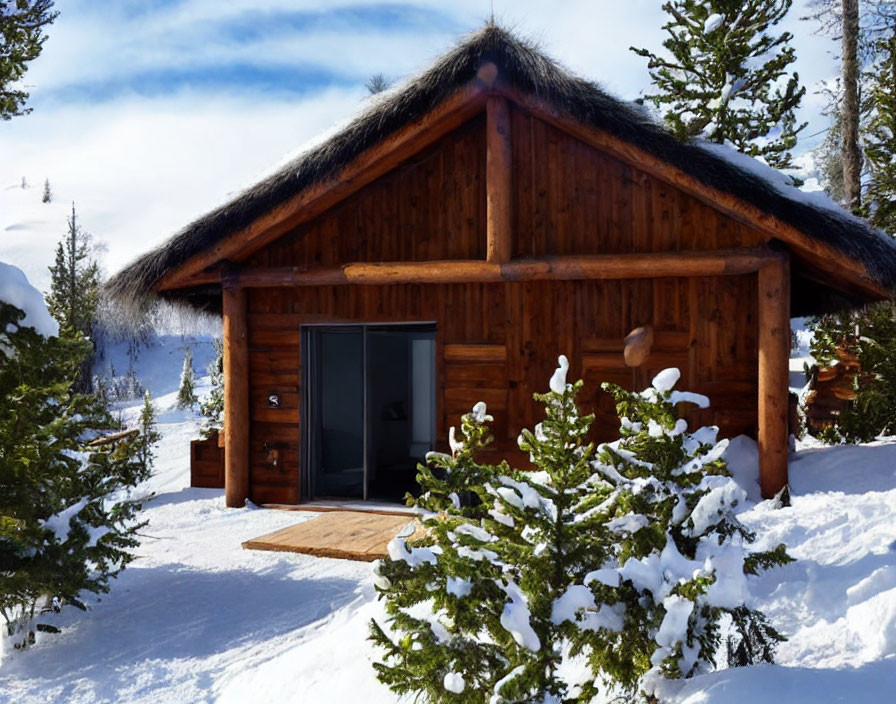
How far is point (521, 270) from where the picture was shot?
813 cm

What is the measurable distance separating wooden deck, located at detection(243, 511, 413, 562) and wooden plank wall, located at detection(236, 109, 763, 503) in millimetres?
1298

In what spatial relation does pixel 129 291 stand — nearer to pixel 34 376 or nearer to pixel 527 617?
pixel 34 376

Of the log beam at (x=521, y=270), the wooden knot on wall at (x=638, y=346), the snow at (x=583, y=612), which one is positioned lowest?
the snow at (x=583, y=612)

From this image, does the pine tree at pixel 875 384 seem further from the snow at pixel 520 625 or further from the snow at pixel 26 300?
the snow at pixel 26 300

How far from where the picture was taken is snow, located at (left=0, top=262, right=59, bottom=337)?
5.03 m

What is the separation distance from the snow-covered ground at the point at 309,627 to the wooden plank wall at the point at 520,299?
1.87m

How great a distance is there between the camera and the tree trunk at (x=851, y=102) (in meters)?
14.7

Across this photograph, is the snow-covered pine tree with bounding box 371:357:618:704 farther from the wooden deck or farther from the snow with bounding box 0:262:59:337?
the snow with bounding box 0:262:59:337

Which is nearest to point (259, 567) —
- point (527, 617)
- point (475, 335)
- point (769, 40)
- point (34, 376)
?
point (34, 376)

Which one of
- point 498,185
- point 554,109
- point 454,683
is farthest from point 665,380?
point 554,109

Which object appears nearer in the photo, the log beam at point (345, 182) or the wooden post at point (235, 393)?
the log beam at point (345, 182)

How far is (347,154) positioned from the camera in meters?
8.27

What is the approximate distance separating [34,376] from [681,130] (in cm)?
620

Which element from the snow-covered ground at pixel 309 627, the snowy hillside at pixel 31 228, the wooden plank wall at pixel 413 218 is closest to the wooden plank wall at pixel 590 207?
the wooden plank wall at pixel 413 218
